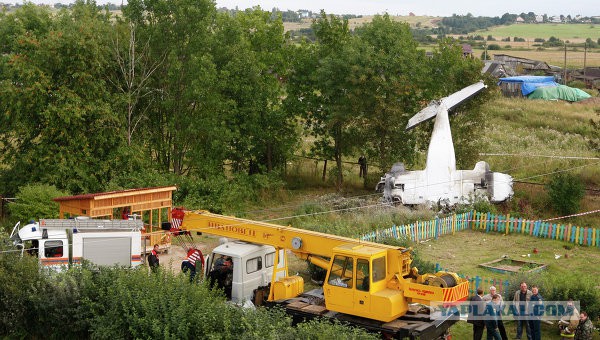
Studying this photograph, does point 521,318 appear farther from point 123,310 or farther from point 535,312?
point 123,310

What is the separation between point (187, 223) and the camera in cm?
2056

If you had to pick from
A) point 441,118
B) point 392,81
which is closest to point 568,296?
point 441,118

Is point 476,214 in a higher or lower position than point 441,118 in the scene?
lower

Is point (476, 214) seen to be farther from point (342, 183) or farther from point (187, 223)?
point (187, 223)

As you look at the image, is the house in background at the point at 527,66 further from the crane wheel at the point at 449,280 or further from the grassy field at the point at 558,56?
the crane wheel at the point at 449,280

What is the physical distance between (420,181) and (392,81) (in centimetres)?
507

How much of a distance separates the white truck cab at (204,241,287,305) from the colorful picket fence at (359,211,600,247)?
6220mm

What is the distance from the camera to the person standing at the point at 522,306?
1714cm

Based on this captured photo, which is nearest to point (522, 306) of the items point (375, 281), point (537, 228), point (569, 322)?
point (569, 322)

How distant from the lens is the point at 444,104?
31.9m

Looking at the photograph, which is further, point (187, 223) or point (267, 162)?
point (267, 162)

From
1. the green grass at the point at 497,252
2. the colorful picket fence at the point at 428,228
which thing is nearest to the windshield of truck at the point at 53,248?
the colorful picket fence at the point at 428,228

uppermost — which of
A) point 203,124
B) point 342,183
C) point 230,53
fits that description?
point 230,53

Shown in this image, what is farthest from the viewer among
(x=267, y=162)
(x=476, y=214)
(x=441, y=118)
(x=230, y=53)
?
(x=267, y=162)
